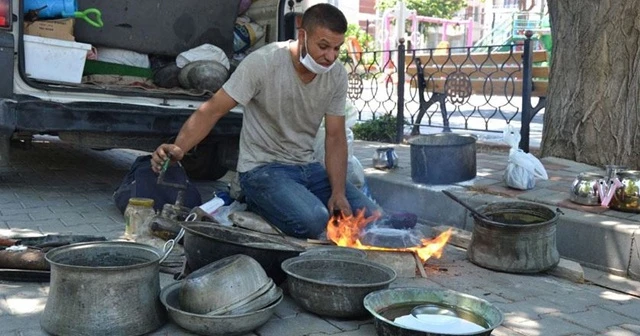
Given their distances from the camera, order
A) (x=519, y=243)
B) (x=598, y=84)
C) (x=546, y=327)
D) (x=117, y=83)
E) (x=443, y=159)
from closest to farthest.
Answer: (x=546, y=327), (x=519, y=243), (x=443, y=159), (x=117, y=83), (x=598, y=84)

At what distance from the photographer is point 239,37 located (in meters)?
6.20

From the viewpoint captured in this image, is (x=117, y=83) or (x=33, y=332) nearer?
(x=33, y=332)

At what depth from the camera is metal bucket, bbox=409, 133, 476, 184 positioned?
507 cm

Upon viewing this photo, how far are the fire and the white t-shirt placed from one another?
0.58m

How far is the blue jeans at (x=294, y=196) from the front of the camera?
3996 millimetres

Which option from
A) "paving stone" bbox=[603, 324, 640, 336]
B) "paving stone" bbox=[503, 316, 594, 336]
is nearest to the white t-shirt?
"paving stone" bbox=[503, 316, 594, 336]

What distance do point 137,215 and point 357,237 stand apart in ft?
4.61

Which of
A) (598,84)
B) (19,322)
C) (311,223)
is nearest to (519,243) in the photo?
(311,223)

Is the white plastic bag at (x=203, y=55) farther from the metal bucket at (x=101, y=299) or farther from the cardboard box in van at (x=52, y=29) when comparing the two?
the metal bucket at (x=101, y=299)

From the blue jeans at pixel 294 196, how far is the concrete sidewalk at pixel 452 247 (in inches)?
25.9

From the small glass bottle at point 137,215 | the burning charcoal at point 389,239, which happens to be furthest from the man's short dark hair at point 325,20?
the small glass bottle at point 137,215

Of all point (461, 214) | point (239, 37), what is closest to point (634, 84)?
point (461, 214)

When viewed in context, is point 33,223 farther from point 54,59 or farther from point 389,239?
point 389,239

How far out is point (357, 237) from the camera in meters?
3.82
